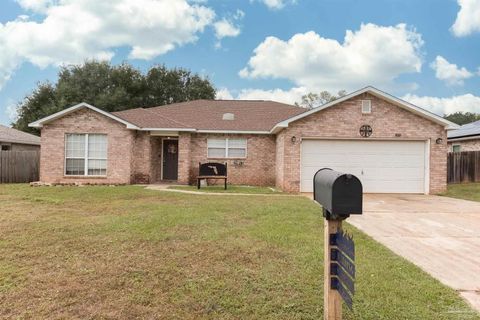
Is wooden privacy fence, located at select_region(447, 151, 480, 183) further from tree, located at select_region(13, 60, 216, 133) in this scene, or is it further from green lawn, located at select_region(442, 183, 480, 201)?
tree, located at select_region(13, 60, 216, 133)

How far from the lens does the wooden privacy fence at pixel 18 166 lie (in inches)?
672

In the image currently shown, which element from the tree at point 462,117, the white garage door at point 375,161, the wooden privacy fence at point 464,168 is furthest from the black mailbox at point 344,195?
the tree at point 462,117

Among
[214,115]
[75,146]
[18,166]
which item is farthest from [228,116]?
[18,166]

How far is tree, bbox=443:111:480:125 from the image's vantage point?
53250 mm

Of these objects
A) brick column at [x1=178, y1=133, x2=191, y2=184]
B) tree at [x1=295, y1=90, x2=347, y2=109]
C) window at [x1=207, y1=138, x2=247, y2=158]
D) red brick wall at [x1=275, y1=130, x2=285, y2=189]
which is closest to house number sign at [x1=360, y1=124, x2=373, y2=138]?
red brick wall at [x1=275, y1=130, x2=285, y2=189]

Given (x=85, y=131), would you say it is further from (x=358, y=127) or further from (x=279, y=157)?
(x=358, y=127)

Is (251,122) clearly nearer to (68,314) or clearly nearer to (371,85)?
(371,85)

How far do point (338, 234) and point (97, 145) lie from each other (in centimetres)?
1477

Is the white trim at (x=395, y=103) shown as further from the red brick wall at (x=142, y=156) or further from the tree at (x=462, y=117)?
the tree at (x=462, y=117)

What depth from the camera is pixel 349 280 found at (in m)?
2.33

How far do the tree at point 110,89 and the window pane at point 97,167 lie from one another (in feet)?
63.1

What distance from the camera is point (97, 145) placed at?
15266 millimetres

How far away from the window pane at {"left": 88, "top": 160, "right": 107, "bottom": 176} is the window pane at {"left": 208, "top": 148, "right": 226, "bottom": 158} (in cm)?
492

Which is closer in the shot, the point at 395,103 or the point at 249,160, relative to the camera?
the point at 395,103
